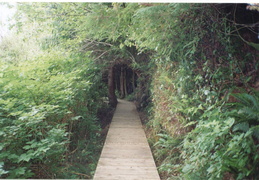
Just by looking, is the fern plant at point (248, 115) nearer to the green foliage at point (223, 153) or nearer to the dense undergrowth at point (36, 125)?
the green foliage at point (223, 153)

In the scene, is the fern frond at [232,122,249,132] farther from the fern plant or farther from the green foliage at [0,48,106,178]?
the green foliage at [0,48,106,178]

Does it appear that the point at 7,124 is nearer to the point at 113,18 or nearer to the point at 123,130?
the point at 113,18

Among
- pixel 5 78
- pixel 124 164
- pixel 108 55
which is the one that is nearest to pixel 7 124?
pixel 5 78

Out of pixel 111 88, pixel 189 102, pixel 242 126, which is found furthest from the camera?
pixel 111 88

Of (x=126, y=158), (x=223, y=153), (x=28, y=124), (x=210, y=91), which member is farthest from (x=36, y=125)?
(x=210, y=91)

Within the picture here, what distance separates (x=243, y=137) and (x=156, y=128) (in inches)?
125

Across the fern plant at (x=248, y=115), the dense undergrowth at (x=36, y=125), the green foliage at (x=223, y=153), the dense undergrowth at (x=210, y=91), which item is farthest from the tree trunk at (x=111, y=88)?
the fern plant at (x=248, y=115)

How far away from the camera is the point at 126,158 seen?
3783mm

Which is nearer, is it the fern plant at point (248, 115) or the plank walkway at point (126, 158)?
the fern plant at point (248, 115)

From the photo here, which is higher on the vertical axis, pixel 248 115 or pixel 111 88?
pixel 248 115

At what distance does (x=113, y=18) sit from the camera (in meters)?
4.38

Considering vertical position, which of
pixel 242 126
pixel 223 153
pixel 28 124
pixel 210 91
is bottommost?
pixel 223 153

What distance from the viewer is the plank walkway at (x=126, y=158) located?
3125 millimetres

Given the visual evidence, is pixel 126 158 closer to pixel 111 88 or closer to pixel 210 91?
pixel 210 91
